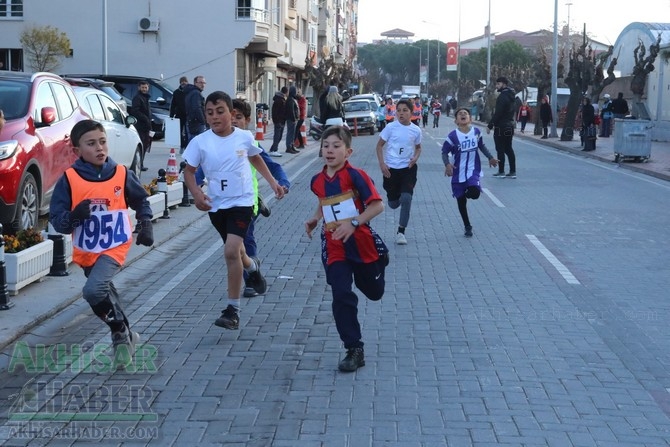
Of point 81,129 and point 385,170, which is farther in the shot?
point 385,170

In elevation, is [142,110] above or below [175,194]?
above

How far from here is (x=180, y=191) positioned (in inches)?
574

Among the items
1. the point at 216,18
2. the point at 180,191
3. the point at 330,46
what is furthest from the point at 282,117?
the point at 330,46

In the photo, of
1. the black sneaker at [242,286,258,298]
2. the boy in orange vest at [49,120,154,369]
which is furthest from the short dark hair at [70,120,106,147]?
the black sneaker at [242,286,258,298]

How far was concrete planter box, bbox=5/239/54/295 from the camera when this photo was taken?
26.2 ft

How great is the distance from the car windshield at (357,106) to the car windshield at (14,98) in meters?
30.2

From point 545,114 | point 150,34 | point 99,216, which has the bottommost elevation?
point 99,216

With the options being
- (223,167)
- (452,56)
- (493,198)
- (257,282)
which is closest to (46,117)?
(257,282)

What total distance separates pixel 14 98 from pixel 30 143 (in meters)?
0.87

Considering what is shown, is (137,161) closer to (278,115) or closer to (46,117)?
(46,117)

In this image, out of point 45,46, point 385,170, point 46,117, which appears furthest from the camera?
point 45,46

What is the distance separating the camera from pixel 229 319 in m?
7.23

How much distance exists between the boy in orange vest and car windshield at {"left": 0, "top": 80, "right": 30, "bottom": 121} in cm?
491

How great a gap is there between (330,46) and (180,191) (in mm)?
76631
